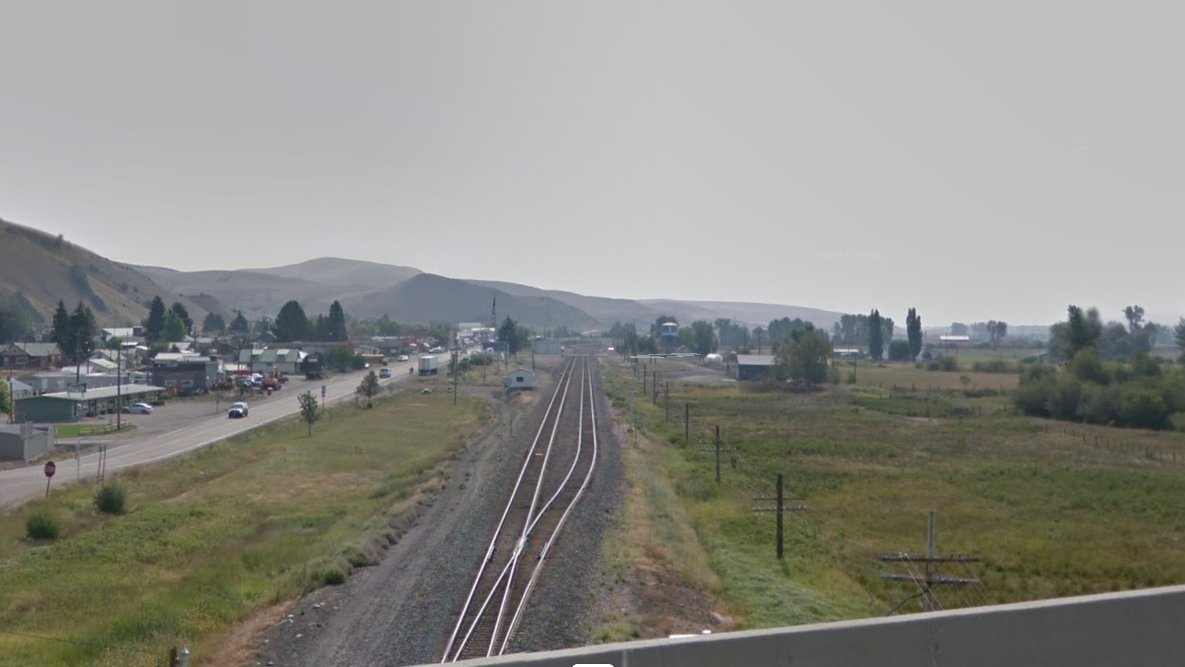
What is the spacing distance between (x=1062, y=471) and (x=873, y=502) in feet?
41.0

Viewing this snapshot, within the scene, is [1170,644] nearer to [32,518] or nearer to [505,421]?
[32,518]

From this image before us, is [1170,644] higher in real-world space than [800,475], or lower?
higher

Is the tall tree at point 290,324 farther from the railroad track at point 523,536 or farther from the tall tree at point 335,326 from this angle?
the railroad track at point 523,536

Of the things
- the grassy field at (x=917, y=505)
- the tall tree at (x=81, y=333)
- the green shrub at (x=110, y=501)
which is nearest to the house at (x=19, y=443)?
the green shrub at (x=110, y=501)

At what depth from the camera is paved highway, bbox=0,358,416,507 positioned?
106 ft

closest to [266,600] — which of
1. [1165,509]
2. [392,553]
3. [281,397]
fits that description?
[392,553]

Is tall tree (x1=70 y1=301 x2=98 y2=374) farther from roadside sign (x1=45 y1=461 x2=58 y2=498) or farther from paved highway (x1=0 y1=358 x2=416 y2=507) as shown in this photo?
roadside sign (x1=45 y1=461 x2=58 y2=498)

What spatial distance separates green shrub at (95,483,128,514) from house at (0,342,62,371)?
70165 millimetres

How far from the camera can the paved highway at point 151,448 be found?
32.4 meters

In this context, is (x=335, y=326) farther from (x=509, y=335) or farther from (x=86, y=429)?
(x=86, y=429)

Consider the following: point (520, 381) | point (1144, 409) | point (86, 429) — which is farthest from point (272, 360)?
point (1144, 409)

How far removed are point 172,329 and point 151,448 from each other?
313 ft

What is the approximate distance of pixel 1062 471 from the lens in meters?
37.5

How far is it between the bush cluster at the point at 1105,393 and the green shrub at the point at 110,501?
5991 centimetres
